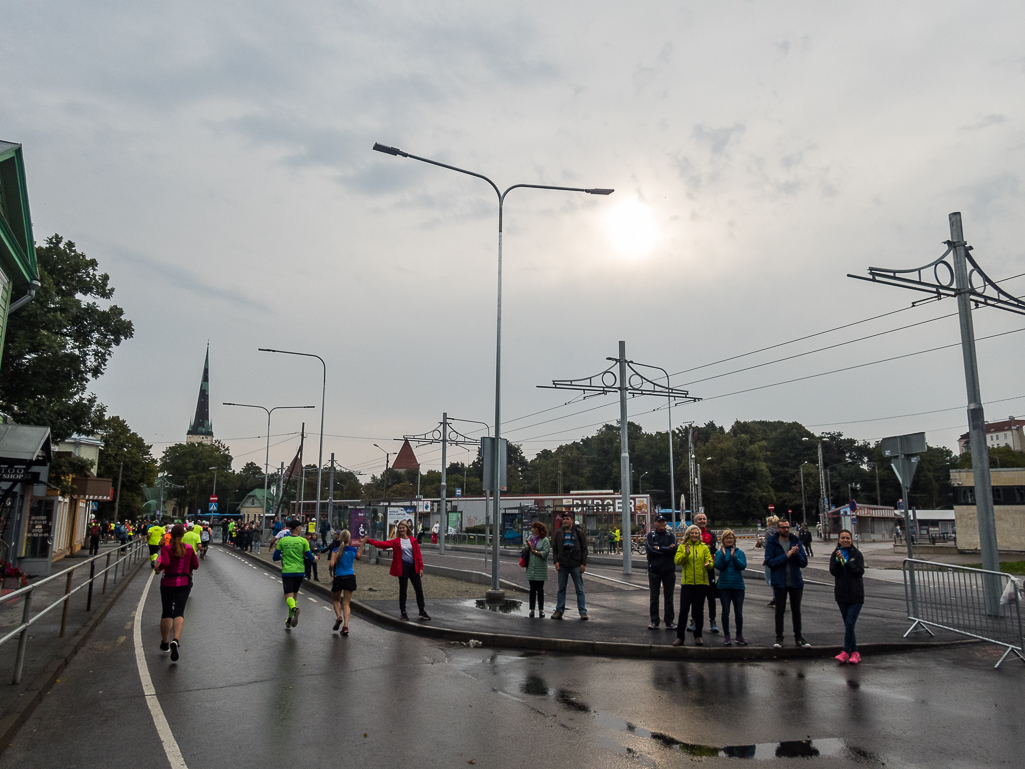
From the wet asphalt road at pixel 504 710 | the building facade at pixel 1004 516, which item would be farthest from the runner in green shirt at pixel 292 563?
the building facade at pixel 1004 516

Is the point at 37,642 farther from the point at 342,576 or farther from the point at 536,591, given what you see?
the point at 536,591

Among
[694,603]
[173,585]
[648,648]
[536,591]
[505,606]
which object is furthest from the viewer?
[505,606]

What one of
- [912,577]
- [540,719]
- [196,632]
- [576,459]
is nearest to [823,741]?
[540,719]

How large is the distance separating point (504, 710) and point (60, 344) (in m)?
18.5

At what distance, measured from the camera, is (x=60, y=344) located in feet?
65.5

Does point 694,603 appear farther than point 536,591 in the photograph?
No

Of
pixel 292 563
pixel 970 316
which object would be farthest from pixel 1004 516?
pixel 292 563

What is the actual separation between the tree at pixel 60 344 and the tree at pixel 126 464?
30.6 metres

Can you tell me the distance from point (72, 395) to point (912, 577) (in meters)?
22.7

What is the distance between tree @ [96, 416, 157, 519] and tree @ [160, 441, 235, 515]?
43.4 m

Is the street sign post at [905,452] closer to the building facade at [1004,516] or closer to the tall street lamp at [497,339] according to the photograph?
the tall street lamp at [497,339]

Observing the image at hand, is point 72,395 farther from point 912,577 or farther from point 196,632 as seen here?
point 912,577

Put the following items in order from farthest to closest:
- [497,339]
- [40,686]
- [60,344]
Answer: [60,344], [497,339], [40,686]

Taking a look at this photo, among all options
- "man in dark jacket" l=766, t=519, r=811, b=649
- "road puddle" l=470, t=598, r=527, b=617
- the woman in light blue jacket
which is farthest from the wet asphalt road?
"road puddle" l=470, t=598, r=527, b=617
